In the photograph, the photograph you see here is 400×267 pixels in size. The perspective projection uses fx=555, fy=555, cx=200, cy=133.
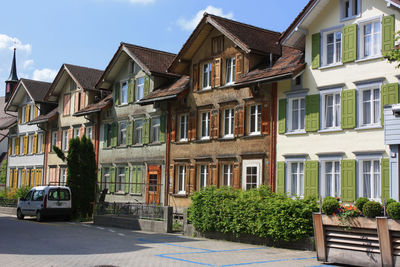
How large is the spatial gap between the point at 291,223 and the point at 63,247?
7.19m

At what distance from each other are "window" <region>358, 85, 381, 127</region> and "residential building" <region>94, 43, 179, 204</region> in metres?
12.9

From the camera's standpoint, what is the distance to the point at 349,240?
13.6 meters

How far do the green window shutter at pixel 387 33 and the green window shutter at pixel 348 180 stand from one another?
4275 millimetres

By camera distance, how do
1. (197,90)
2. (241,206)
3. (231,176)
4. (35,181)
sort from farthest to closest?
(35,181), (197,90), (231,176), (241,206)

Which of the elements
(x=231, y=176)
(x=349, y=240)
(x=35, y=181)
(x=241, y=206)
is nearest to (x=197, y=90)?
(x=231, y=176)

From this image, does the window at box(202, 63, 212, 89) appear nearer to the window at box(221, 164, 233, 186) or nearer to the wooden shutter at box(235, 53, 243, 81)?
the wooden shutter at box(235, 53, 243, 81)

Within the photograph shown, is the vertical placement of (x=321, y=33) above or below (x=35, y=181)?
above

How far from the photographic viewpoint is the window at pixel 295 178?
2311cm

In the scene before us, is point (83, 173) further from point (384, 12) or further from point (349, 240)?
point (349, 240)

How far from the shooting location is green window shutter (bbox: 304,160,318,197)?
2214cm

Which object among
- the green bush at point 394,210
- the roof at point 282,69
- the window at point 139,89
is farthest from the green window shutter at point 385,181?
the window at point 139,89

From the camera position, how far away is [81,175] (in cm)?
3250

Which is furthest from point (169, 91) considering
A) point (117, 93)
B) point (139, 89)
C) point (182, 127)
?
point (117, 93)

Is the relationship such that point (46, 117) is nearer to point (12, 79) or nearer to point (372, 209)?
point (12, 79)
